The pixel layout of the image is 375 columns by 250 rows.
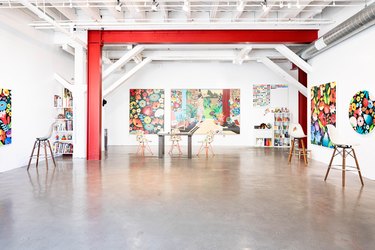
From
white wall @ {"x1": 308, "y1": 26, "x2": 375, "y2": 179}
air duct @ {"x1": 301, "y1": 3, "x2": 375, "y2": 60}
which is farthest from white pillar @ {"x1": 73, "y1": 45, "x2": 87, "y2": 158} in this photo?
white wall @ {"x1": 308, "y1": 26, "x2": 375, "y2": 179}

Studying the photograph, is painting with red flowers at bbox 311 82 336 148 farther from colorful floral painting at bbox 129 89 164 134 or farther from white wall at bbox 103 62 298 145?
colorful floral painting at bbox 129 89 164 134

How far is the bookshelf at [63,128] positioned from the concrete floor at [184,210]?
8.34ft

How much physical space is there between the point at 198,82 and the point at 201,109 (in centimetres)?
125

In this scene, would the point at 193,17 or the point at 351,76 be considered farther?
the point at 193,17

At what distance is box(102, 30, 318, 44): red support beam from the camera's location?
8523mm

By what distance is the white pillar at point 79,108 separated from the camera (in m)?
8.95

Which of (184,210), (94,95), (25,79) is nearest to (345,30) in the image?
(184,210)

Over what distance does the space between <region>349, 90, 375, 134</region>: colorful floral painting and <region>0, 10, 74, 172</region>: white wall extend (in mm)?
→ 8024

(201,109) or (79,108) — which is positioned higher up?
(201,109)

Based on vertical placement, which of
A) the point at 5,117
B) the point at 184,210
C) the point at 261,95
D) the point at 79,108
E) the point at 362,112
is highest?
the point at 261,95

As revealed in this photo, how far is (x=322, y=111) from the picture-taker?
8.12 meters

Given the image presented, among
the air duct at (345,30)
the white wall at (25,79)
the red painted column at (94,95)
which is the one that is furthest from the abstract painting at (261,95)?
the white wall at (25,79)

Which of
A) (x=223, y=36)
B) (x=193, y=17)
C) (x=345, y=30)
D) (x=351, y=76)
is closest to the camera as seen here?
(x=345, y=30)

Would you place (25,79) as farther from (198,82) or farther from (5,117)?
(198,82)
